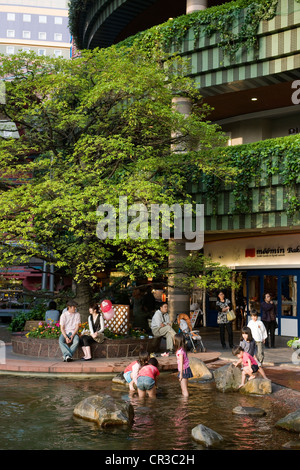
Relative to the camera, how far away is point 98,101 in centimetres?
1798

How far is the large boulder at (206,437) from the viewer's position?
823 cm

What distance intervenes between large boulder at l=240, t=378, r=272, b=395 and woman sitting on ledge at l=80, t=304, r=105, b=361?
5.20 m

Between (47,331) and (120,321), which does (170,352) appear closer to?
(120,321)

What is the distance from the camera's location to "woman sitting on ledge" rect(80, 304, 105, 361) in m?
16.3

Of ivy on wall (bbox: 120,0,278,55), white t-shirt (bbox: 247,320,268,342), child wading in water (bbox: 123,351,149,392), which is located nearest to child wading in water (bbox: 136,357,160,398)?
child wading in water (bbox: 123,351,149,392)

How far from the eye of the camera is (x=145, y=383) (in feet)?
38.9

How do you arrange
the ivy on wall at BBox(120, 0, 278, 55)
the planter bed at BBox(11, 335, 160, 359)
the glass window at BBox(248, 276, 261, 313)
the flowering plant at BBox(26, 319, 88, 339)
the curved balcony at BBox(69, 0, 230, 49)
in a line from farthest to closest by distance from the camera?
the curved balcony at BBox(69, 0, 230, 49) → the glass window at BBox(248, 276, 261, 313) → the ivy on wall at BBox(120, 0, 278, 55) → the flowering plant at BBox(26, 319, 88, 339) → the planter bed at BBox(11, 335, 160, 359)

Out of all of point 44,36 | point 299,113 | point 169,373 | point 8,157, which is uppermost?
point 44,36

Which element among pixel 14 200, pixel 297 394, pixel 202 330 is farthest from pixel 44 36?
pixel 297 394

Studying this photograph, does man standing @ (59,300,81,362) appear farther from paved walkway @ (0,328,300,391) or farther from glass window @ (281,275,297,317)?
glass window @ (281,275,297,317)

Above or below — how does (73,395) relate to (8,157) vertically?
below
